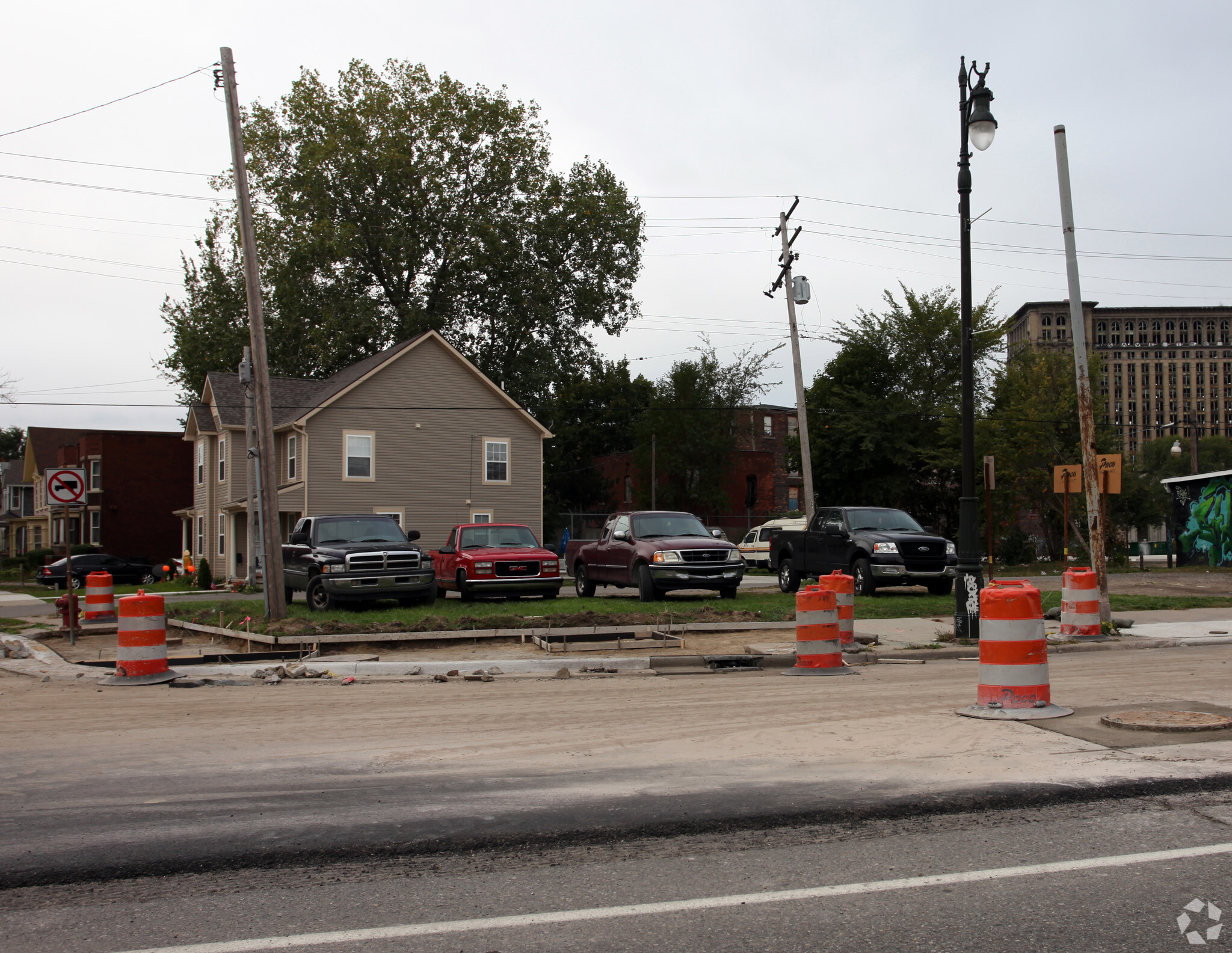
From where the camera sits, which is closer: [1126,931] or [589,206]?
[1126,931]

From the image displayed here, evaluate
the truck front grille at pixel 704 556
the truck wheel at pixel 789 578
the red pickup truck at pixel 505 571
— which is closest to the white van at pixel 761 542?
the truck wheel at pixel 789 578

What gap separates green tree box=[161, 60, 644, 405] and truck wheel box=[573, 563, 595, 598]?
78.3 ft

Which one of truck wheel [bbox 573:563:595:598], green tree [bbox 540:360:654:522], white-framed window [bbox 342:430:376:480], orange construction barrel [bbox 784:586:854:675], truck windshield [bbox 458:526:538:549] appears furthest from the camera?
green tree [bbox 540:360:654:522]

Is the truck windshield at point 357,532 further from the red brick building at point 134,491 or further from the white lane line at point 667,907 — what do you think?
the red brick building at point 134,491

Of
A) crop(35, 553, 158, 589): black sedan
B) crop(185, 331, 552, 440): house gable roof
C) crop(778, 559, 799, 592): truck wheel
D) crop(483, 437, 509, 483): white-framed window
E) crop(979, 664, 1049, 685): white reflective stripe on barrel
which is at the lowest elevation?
crop(35, 553, 158, 589): black sedan

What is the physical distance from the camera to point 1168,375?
18450 centimetres

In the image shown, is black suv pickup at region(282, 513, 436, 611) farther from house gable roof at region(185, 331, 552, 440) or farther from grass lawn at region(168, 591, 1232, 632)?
house gable roof at region(185, 331, 552, 440)

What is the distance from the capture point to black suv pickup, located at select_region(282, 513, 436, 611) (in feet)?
60.4

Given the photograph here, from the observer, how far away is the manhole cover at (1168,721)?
7.43m

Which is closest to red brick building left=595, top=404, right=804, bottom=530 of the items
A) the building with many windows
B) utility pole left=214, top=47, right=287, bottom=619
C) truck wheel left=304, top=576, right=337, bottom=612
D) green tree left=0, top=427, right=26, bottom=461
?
truck wheel left=304, top=576, right=337, bottom=612

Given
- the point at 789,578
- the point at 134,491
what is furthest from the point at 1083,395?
the point at 134,491

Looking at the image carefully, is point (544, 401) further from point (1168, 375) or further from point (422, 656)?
point (1168, 375)

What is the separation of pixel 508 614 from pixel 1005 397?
32082 millimetres

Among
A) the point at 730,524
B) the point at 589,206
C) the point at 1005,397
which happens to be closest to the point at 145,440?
the point at 589,206
